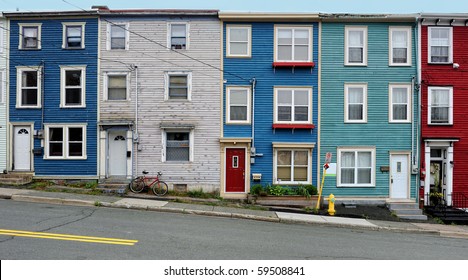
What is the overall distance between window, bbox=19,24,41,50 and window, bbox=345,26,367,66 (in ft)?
50.2

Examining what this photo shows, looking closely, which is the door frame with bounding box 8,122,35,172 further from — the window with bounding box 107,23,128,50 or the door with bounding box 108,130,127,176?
the window with bounding box 107,23,128,50

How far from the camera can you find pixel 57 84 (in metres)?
18.5

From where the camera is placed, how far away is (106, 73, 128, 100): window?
1853 cm

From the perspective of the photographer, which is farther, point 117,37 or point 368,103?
point 117,37

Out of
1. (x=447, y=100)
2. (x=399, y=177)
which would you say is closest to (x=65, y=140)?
(x=399, y=177)

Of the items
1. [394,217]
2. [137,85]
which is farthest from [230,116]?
[394,217]

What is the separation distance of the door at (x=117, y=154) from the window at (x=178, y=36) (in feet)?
16.6

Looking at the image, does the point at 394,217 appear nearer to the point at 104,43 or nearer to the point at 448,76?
the point at 448,76

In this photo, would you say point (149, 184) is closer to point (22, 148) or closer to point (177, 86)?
point (177, 86)

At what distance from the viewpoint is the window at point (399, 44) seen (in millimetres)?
Answer: 18328

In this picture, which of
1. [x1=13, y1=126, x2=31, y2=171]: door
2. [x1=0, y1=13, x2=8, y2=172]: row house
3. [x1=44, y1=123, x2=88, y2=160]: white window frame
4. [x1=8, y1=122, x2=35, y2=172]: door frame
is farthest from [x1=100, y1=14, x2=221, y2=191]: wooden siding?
[x1=0, y1=13, x2=8, y2=172]: row house

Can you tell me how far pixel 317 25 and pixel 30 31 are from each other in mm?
14293

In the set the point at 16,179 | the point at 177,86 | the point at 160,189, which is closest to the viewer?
the point at 160,189

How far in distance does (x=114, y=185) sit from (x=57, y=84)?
5.86 metres
